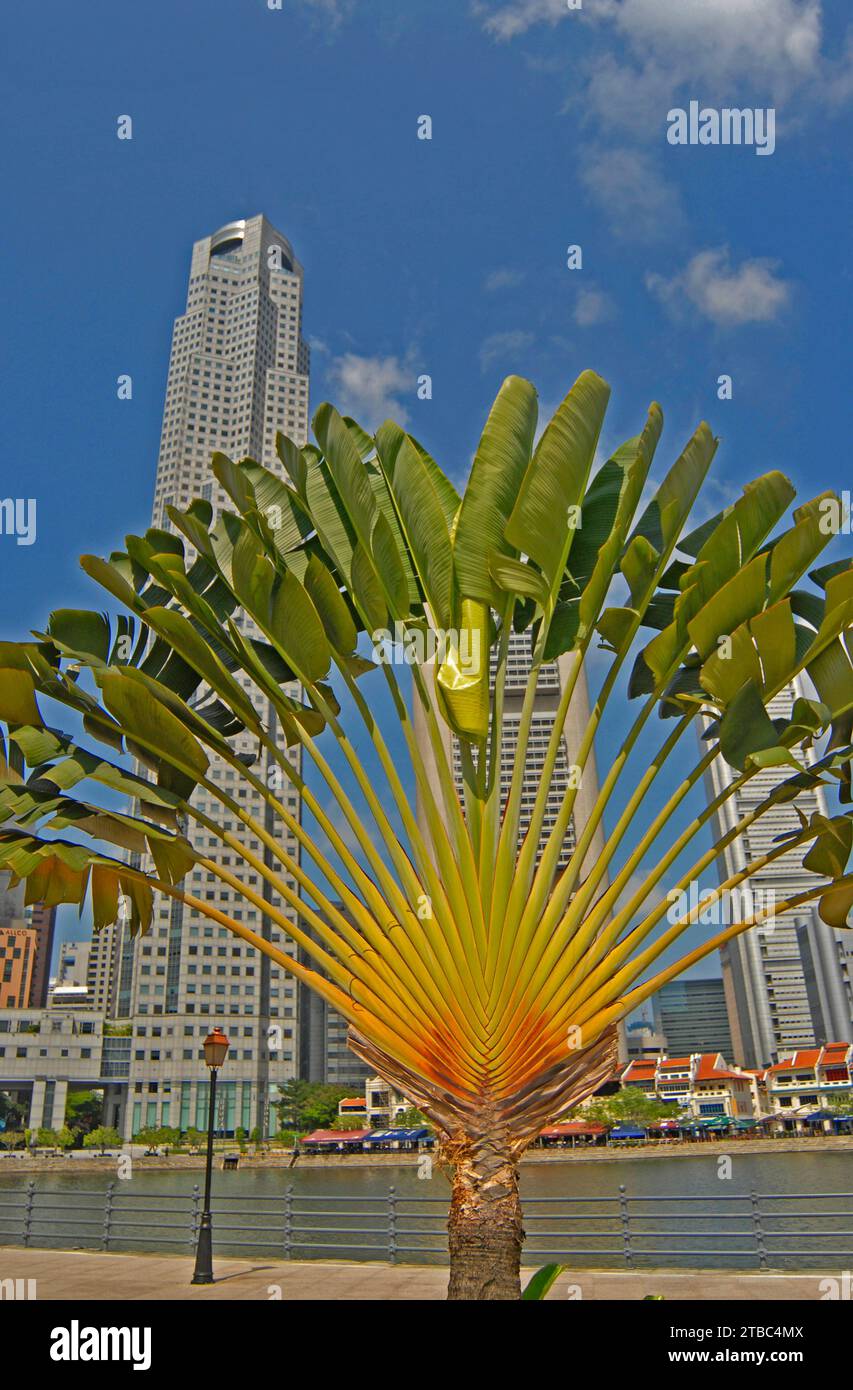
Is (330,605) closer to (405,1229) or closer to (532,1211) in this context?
(405,1229)

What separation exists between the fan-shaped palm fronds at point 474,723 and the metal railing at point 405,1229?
19.5 ft

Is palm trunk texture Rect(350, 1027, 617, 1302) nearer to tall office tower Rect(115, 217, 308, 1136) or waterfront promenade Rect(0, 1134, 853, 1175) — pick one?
tall office tower Rect(115, 217, 308, 1136)

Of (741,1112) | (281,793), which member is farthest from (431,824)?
(741,1112)

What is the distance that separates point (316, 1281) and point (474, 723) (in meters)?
8.53

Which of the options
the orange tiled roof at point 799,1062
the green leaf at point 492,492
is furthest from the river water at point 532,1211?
the orange tiled roof at point 799,1062

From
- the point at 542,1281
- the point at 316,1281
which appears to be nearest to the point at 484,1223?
the point at 542,1281

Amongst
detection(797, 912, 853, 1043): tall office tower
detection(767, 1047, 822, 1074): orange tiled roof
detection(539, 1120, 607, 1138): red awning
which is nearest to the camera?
detection(539, 1120, 607, 1138): red awning

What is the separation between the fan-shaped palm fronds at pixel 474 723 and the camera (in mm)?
6852

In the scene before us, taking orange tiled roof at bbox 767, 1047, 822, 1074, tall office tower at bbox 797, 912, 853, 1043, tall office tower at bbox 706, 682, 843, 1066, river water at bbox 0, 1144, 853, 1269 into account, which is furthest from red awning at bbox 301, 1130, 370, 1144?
tall office tower at bbox 706, 682, 843, 1066

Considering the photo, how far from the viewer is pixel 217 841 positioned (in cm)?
9994

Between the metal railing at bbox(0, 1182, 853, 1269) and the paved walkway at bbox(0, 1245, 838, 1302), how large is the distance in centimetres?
33

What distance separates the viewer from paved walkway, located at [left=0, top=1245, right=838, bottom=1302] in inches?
406
